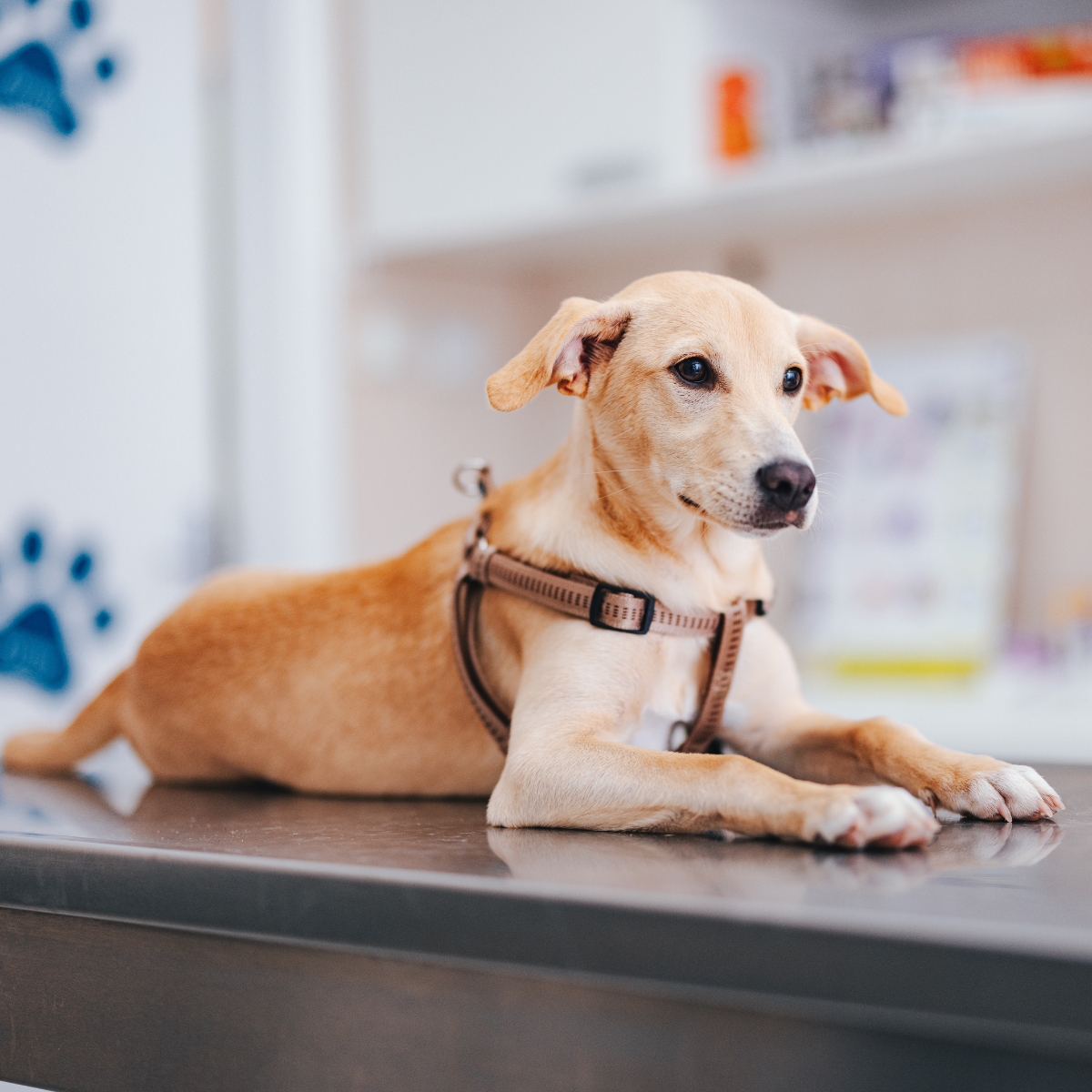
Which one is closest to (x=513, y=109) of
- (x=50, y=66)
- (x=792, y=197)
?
(x=792, y=197)

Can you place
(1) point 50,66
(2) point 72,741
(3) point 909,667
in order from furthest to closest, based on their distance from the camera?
(3) point 909,667, (1) point 50,66, (2) point 72,741

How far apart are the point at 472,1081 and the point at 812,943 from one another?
21 cm

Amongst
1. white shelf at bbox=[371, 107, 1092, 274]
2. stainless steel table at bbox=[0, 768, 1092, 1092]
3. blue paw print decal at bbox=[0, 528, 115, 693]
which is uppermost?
white shelf at bbox=[371, 107, 1092, 274]

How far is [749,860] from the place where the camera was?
0.67 metres

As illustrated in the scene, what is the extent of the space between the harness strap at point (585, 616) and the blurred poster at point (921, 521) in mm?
1276

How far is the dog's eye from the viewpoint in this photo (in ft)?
3.06

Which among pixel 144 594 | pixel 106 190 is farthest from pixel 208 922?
pixel 106 190

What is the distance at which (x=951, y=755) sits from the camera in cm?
80

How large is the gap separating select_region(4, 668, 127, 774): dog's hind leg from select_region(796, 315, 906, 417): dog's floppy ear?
2.64ft

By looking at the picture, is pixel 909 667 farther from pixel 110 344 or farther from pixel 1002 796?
pixel 110 344

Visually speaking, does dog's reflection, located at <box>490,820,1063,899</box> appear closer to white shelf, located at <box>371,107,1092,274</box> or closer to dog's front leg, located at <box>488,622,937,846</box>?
dog's front leg, located at <box>488,622,937,846</box>

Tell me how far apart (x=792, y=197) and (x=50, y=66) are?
4.46 feet

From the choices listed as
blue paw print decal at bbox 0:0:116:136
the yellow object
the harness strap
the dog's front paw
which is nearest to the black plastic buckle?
the harness strap

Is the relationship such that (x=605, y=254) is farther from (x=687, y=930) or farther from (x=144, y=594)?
(x=687, y=930)
